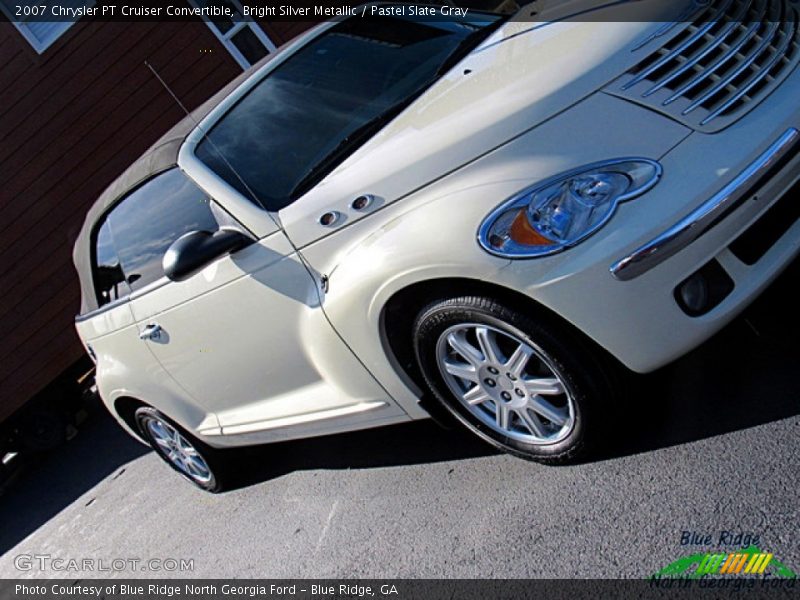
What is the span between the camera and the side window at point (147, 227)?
3512 millimetres

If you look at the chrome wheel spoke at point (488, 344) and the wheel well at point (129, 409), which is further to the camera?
the wheel well at point (129, 409)

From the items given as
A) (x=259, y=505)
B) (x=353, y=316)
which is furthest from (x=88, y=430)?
(x=353, y=316)

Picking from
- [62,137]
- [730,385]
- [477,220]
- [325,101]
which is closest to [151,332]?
[325,101]

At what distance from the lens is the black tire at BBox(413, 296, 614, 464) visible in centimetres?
248

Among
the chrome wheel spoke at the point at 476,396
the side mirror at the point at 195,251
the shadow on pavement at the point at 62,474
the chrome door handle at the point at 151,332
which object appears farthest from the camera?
the shadow on pavement at the point at 62,474

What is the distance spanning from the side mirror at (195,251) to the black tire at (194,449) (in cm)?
148

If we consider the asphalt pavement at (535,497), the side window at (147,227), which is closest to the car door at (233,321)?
the side window at (147,227)

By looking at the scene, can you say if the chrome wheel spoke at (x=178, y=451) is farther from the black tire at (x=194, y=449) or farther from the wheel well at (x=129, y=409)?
the wheel well at (x=129, y=409)

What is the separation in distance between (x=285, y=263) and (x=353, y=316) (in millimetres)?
392

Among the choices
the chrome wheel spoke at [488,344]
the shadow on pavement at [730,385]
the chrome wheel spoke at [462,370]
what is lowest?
the shadow on pavement at [730,385]

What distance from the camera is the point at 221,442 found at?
403 cm

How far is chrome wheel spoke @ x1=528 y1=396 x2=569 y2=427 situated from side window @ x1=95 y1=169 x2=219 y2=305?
156 centimetres
